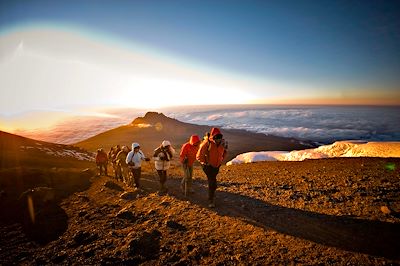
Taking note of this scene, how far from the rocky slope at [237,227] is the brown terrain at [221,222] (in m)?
0.02

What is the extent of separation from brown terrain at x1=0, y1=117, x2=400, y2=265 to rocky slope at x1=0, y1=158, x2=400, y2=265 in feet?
0.08

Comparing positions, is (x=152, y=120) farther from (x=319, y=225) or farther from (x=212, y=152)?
(x=319, y=225)

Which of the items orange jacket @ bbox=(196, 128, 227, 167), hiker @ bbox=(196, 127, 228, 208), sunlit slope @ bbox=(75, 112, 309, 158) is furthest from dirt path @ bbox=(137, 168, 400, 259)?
sunlit slope @ bbox=(75, 112, 309, 158)

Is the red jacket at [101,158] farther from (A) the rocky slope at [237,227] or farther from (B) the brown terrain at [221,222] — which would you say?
(A) the rocky slope at [237,227]

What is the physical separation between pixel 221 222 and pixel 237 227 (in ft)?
Result: 1.67

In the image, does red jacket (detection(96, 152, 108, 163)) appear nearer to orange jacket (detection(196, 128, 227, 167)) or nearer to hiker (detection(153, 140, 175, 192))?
hiker (detection(153, 140, 175, 192))

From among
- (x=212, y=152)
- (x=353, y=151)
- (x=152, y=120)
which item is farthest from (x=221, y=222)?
(x=152, y=120)

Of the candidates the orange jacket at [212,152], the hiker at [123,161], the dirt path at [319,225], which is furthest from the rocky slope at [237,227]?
the hiker at [123,161]

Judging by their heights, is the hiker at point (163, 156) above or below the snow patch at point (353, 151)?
above

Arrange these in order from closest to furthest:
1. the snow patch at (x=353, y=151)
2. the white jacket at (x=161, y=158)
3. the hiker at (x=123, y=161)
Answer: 1. the white jacket at (x=161, y=158)
2. the hiker at (x=123, y=161)
3. the snow patch at (x=353, y=151)

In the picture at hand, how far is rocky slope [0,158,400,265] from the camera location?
4699 mm

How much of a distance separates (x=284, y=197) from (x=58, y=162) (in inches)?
678

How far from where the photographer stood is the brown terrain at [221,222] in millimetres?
4750

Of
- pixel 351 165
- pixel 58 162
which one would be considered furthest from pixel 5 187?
pixel 351 165
